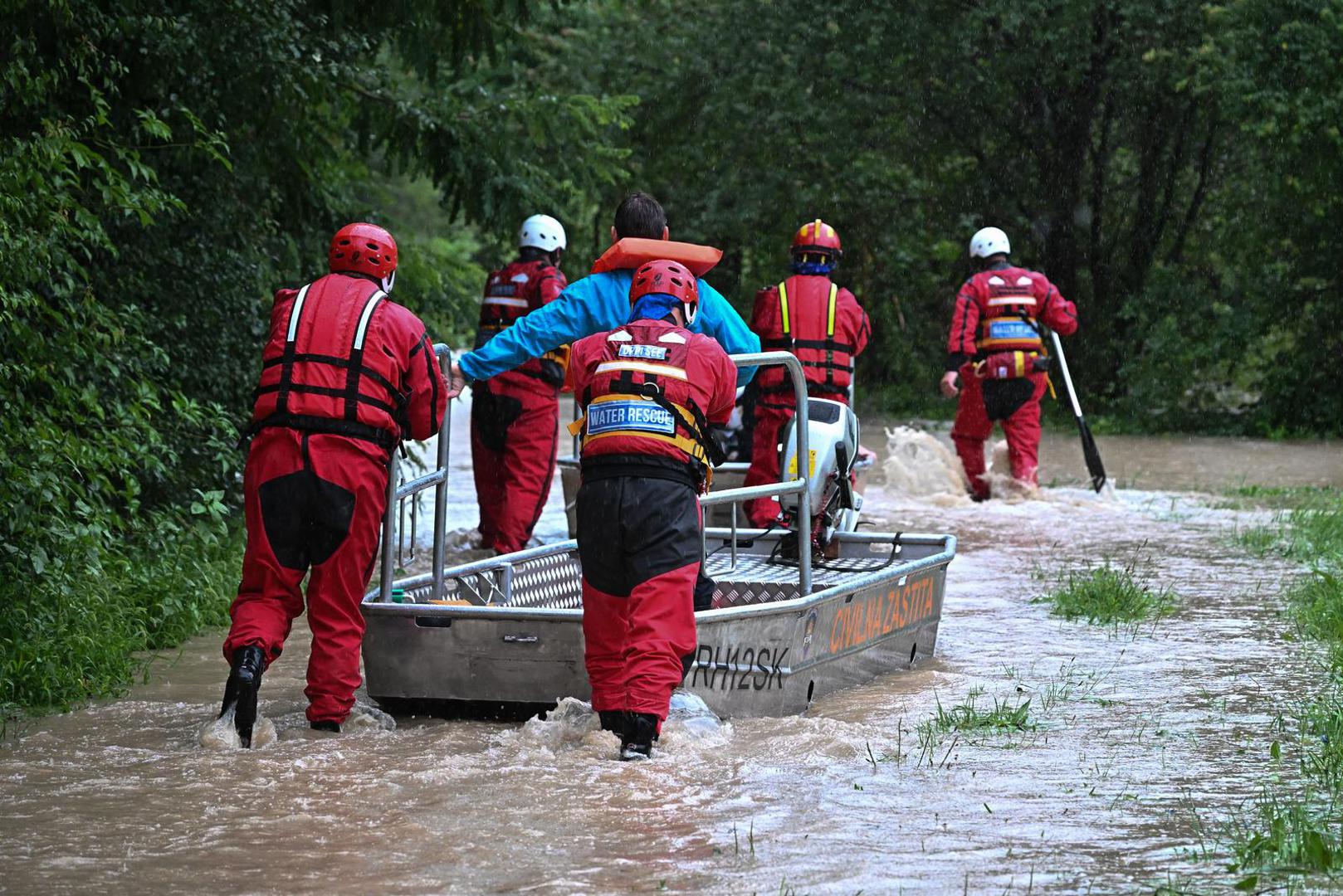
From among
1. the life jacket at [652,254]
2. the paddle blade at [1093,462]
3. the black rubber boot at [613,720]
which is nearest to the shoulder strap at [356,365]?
the life jacket at [652,254]

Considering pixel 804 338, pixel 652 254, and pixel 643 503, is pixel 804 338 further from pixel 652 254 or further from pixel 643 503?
pixel 643 503

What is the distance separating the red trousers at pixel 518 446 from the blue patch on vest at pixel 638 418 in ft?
14.8

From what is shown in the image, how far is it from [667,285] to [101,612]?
135 inches

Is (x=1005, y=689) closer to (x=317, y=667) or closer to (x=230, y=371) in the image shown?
(x=317, y=667)

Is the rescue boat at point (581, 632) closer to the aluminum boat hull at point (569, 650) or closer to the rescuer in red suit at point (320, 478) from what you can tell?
the aluminum boat hull at point (569, 650)

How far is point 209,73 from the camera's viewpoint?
10898mm

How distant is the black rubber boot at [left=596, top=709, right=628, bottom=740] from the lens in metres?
6.48

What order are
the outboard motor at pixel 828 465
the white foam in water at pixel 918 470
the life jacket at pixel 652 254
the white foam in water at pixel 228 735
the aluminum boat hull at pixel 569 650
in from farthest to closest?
the white foam in water at pixel 918 470 < the outboard motor at pixel 828 465 < the life jacket at pixel 652 254 < the aluminum boat hull at pixel 569 650 < the white foam in water at pixel 228 735

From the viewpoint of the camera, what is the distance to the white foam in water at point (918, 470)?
15836 millimetres

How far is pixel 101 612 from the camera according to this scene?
8.59 m

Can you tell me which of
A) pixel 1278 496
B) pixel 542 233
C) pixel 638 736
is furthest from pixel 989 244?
pixel 638 736

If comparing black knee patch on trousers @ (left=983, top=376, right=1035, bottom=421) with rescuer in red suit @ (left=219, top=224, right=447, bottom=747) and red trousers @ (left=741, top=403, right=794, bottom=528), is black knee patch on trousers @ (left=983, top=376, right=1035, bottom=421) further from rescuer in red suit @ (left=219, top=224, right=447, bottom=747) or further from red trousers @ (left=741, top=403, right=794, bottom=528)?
rescuer in red suit @ (left=219, top=224, right=447, bottom=747)

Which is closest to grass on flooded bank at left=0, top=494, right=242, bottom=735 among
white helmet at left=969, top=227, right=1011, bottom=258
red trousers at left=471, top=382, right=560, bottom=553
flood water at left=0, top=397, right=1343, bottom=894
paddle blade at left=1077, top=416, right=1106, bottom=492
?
flood water at left=0, top=397, right=1343, bottom=894

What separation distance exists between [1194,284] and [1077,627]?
16.4 m
